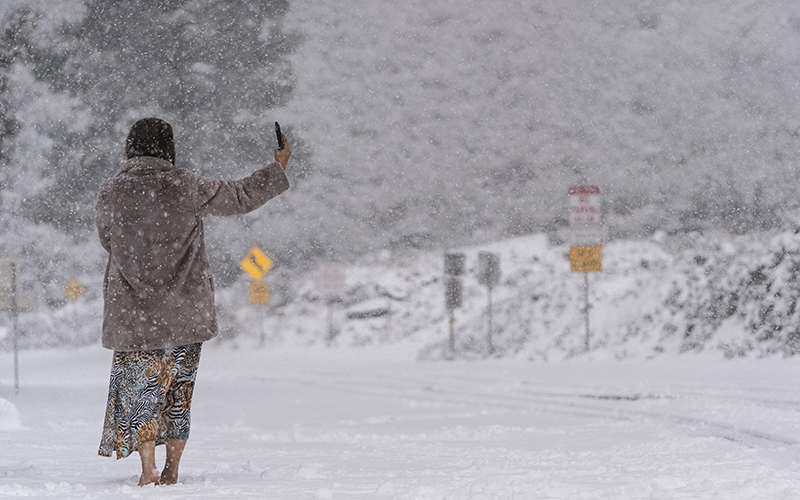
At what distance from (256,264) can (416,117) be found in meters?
10.3

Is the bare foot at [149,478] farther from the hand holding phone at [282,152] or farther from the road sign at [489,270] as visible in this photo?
the road sign at [489,270]

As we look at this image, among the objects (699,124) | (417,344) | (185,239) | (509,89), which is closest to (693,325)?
(417,344)

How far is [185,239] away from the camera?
3.47 m

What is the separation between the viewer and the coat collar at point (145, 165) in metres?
3.48

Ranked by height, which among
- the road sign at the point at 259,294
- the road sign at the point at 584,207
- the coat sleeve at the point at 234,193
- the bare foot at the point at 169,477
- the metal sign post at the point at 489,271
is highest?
the road sign at the point at 584,207

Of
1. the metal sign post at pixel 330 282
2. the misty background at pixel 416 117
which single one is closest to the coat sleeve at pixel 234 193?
the misty background at pixel 416 117

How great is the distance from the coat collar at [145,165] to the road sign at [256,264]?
18.6 meters

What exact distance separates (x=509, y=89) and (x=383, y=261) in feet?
26.1

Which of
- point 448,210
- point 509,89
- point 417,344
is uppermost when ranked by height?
point 509,89

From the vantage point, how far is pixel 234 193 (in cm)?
349

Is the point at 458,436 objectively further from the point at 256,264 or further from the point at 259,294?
the point at 259,294

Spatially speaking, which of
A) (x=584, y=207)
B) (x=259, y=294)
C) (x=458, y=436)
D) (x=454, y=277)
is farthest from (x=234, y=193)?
(x=454, y=277)

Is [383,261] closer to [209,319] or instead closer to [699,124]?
[699,124]

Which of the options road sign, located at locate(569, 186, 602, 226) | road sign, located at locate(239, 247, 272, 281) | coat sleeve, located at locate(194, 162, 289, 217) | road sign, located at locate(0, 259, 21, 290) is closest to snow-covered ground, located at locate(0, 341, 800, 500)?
coat sleeve, located at locate(194, 162, 289, 217)
